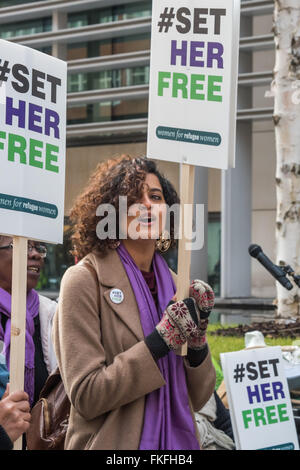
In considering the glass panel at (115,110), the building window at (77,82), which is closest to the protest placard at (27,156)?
the glass panel at (115,110)

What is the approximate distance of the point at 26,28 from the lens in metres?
24.4

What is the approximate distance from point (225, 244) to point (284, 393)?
17565mm

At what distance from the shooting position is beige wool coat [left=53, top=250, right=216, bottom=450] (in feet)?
8.75

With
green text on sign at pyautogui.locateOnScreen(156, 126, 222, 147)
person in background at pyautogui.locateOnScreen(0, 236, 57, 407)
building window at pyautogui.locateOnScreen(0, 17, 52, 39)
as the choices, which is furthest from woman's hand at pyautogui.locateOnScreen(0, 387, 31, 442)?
building window at pyautogui.locateOnScreen(0, 17, 52, 39)

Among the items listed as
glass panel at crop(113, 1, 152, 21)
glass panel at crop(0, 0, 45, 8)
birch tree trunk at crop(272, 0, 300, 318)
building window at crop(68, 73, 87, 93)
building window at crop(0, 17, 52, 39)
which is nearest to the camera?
birch tree trunk at crop(272, 0, 300, 318)

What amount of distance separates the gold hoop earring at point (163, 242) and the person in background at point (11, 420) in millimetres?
854

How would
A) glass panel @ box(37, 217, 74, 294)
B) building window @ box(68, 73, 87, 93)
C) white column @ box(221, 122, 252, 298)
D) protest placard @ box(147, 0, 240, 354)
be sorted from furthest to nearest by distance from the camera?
1. glass panel @ box(37, 217, 74, 294)
2. building window @ box(68, 73, 87, 93)
3. white column @ box(221, 122, 252, 298)
4. protest placard @ box(147, 0, 240, 354)

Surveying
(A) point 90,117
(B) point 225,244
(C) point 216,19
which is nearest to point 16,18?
(A) point 90,117

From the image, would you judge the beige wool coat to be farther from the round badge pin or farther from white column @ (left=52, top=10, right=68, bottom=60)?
white column @ (left=52, top=10, right=68, bottom=60)

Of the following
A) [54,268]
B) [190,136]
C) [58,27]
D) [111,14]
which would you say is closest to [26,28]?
[58,27]

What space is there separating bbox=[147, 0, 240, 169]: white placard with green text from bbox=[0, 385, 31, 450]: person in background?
1.07m

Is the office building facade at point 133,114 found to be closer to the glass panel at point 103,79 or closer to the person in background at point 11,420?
the glass panel at point 103,79

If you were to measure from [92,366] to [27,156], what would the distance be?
810 millimetres
